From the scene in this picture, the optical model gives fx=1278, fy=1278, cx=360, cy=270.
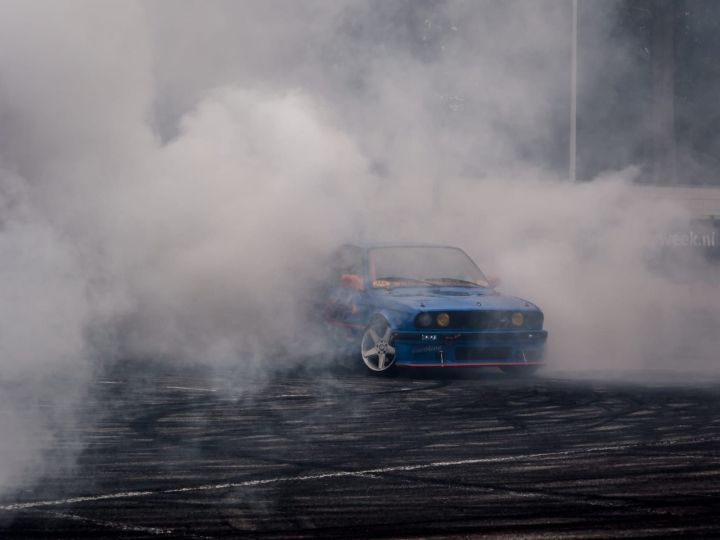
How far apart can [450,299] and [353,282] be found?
2.90ft

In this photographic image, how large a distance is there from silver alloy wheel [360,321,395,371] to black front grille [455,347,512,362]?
21.8 inches

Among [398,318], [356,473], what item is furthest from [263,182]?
[356,473]

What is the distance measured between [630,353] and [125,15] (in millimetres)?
6052

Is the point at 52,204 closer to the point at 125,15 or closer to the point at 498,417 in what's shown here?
the point at 125,15

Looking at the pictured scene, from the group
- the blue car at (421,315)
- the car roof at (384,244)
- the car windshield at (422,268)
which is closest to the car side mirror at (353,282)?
the blue car at (421,315)

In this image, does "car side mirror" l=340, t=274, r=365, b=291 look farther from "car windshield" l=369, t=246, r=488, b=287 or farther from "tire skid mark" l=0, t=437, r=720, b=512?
"tire skid mark" l=0, t=437, r=720, b=512

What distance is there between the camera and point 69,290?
27.2 ft

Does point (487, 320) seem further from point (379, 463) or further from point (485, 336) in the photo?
point (379, 463)

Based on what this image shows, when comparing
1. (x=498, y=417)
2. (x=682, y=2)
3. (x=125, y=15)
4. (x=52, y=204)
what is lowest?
(x=498, y=417)

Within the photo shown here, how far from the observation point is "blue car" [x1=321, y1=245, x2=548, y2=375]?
10281 millimetres

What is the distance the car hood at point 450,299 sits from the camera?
1041 centimetres

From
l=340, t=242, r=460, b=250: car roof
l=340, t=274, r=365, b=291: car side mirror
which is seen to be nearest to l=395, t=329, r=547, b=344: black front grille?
l=340, t=274, r=365, b=291: car side mirror

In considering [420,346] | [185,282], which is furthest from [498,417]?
[185,282]

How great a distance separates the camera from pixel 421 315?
1028 centimetres
